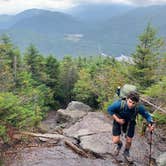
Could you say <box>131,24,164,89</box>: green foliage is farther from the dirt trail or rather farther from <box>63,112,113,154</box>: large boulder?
the dirt trail

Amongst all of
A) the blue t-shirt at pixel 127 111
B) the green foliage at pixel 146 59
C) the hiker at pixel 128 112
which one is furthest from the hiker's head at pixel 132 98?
the green foliage at pixel 146 59

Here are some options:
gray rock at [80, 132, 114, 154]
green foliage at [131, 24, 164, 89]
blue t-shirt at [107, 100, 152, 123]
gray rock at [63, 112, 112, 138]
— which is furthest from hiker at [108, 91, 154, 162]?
green foliage at [131, 24, 164, 89]

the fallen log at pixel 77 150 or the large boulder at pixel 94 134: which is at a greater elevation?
the fallen log at pixel 77 150

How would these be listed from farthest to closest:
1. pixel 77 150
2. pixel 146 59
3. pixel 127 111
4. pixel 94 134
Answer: pixel 146 59 < pixel 94 134 < pixel 77 150 < pixel 127 111

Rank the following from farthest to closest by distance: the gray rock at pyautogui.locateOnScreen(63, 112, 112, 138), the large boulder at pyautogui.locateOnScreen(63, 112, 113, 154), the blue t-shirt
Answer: the gray rock at pyautogui.locateOnScreen(63, 112, 112, 138) → the large boulder at pyautogui.locateOnScreen(63, 112, 113, 154) → the blue t-shirt

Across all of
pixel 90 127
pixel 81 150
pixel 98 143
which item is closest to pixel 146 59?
pixel 90 127

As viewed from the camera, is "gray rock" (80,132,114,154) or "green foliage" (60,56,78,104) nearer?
"gray rock" (80,132,114,154)

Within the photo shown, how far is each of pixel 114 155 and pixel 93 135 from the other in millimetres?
1976

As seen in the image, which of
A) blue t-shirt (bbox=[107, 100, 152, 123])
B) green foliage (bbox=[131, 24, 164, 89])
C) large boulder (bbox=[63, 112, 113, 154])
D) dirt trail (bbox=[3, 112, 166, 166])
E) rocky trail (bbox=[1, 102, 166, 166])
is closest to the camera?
blue t-shirt (bbox=[107, 100, 152, 123])

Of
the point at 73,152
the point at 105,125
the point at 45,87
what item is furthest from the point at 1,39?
the point at 73,152

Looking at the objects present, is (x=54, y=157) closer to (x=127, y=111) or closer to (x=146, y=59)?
(x=127, y=111)

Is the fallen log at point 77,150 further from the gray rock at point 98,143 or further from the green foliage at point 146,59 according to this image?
the green foliage at point 146,59

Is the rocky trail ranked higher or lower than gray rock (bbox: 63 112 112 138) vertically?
higher

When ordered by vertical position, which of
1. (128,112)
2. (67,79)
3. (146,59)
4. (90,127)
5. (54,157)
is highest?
(128,112)
